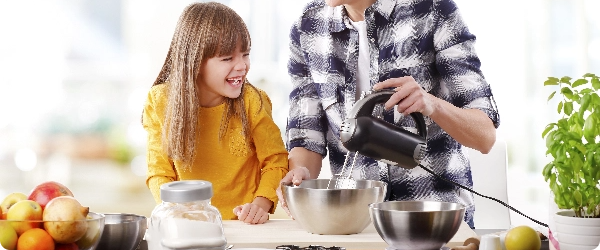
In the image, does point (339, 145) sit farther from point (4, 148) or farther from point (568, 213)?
point (4, 148)

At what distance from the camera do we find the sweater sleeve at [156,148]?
208 cm

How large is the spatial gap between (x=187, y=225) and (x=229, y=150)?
978 mm

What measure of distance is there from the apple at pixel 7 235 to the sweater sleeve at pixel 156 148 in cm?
88

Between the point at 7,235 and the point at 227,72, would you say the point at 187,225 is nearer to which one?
the point at 7,235

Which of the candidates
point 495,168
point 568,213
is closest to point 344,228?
point 568,213

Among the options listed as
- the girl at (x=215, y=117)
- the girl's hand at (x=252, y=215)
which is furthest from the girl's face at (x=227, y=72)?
the girl's hand at (x=252, y=215)

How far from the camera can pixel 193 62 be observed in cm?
217

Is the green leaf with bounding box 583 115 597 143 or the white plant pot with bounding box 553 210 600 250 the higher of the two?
the green leaf with bounding box 583 115 597 143

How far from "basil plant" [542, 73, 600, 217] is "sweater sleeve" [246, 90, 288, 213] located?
103 cm

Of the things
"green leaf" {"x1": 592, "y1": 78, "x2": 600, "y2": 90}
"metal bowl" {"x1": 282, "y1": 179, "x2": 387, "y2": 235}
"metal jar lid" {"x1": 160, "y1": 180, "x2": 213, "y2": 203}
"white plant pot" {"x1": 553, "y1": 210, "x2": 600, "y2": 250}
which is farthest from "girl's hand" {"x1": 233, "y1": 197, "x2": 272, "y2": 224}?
"green leaf" {"x1": 592, "y1": 78, "x2": 600, "y2": 90}

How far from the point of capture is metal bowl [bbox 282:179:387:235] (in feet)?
4.84

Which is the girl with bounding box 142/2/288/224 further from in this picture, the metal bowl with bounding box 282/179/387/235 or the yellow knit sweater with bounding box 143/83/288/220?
the metal bowl with bounding box 282/179/387/235

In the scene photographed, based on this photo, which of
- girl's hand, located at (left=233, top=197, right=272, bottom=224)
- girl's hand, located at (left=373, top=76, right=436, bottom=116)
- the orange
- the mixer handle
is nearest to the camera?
the orange

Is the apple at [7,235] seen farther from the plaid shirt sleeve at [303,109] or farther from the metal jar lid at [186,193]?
the plaid shirt sleeve at [303,109]
